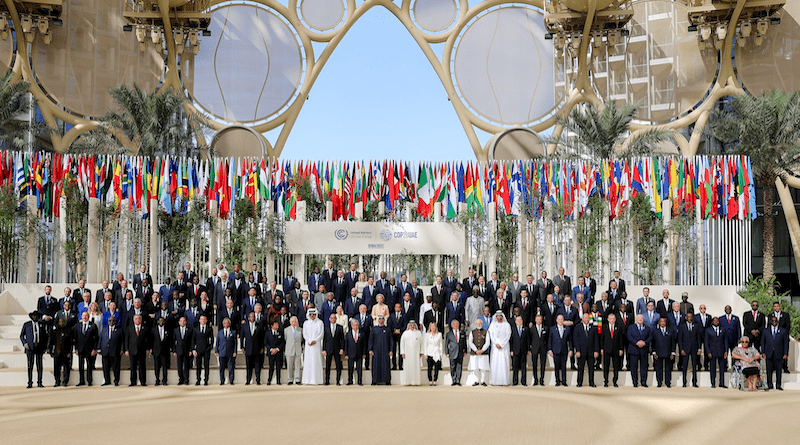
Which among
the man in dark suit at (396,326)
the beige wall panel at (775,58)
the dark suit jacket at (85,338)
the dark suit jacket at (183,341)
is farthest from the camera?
the beige wall panel at (775,58)

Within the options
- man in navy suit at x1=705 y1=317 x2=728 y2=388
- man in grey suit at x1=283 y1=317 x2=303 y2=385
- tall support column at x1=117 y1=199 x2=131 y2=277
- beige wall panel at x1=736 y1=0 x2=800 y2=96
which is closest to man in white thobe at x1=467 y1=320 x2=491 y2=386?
man in grey suit at x1=283 y1=317 x2=303 y2=385

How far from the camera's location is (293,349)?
1428cm

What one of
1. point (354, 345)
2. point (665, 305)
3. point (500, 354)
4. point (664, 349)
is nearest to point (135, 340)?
point (354, 345)

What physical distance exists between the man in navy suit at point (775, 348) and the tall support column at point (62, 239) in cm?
1576

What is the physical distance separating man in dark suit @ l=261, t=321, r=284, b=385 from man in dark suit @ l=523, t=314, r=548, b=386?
412 centimetres

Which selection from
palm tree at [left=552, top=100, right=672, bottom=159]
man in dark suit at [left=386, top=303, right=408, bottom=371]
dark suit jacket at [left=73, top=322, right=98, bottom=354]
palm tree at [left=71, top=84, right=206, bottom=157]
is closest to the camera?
dark suit jacket at [left=73, top=322, right=98, bottom=354]

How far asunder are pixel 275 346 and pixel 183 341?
1.50m

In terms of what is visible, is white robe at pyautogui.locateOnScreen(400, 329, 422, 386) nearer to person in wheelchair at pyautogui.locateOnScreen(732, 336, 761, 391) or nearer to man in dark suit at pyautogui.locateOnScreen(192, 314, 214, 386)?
man in dark suit at pyautogui.locateOnScreen(192, 314, 214, 386)

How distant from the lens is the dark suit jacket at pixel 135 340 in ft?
45.6

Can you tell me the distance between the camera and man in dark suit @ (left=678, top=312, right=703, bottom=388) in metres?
14.2

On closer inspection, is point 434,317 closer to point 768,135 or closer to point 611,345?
point 611,345

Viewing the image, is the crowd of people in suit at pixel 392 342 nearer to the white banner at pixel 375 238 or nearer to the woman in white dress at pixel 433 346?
the woman in white dress at pixel 433 346

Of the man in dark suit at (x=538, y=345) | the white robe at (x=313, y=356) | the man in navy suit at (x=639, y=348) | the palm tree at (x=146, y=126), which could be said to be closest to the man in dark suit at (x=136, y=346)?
the white robe at (x=313, y=356)

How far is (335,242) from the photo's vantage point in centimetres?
2053
